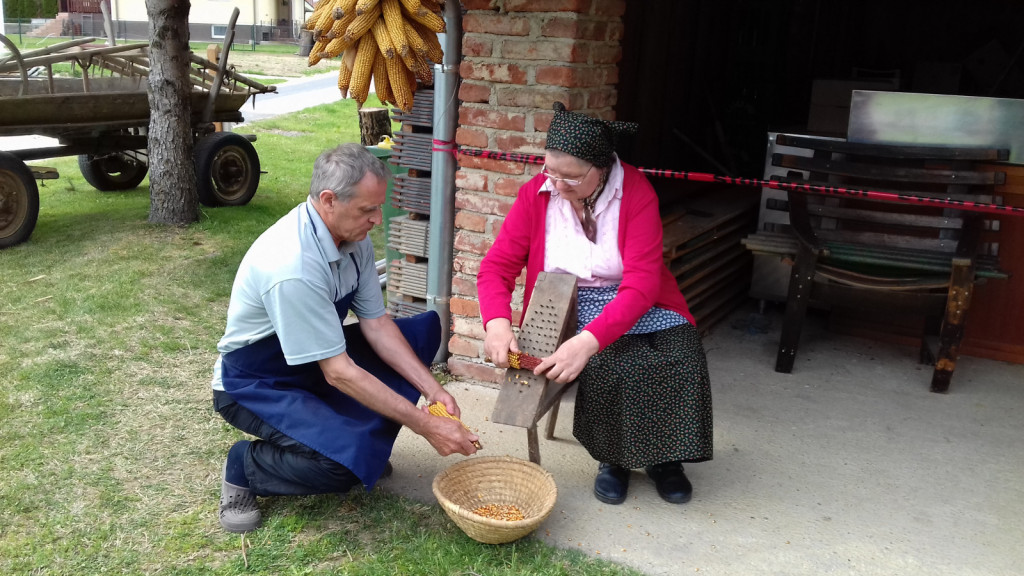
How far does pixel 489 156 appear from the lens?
4.11m

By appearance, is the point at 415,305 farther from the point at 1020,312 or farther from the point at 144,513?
the point at 1020,312

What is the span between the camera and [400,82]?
359 cm

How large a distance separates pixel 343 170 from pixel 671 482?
5.59ft

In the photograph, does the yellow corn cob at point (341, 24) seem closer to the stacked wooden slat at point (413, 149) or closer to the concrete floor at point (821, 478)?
the stacked wooden slat at point (413, 149)

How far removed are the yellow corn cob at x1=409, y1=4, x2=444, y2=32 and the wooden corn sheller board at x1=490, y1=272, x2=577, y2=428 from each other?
1.12m

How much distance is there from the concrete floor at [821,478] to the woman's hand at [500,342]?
2.09 feet

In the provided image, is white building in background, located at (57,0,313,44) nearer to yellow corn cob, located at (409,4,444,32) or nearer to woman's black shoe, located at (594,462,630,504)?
yellow corn cob, located at (409,4,444,32)

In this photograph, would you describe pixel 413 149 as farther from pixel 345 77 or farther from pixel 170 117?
pixel 170 117

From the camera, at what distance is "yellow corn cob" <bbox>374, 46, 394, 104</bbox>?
3551mm

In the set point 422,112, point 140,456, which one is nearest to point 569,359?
point 140,456

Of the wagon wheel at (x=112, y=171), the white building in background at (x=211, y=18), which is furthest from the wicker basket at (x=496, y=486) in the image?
the white building in background at (x=211, y=18)

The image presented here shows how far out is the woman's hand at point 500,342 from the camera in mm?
3033

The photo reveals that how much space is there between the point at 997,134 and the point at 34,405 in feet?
16.3

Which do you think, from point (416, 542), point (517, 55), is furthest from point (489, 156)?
point (416, 542)
